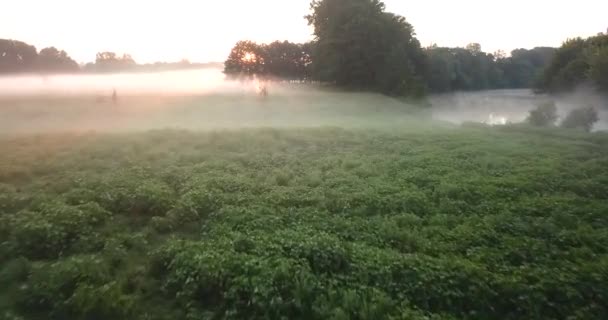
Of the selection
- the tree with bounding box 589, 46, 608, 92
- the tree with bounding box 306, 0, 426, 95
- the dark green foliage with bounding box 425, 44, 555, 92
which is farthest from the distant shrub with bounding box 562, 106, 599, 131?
the dark green foliage with bounding box 425, 44, 555, 92

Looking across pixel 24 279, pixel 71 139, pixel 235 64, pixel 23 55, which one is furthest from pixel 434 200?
pixel 23 55

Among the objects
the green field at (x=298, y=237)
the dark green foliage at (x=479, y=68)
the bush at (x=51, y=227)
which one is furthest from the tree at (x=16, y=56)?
the dark green foliage at (x=479, y=68)

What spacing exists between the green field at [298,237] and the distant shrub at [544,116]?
19597 millimetres

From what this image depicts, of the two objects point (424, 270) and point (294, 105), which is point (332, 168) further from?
point (294, 105)

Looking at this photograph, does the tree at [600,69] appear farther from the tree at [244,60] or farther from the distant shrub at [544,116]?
the tree at [244,60]

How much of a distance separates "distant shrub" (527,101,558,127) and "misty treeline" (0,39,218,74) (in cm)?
5322

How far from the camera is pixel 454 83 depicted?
8200 centimetres

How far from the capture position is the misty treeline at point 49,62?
53062 millimetres

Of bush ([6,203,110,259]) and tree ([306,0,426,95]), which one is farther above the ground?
tree ([306,0,426,95])

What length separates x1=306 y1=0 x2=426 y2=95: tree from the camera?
5162cm

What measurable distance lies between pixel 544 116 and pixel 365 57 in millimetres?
24503

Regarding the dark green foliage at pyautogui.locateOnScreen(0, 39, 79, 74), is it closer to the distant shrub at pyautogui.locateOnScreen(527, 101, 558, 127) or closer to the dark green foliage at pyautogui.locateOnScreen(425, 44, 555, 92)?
the dark green foliage at pyautogui.locateOnScreen(425, 44, 555, 92)

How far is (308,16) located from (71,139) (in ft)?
141

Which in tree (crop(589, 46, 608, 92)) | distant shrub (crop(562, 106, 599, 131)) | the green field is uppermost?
tree (crop(589, 46, 608, 92))
